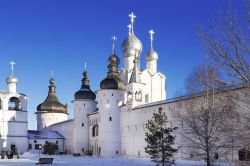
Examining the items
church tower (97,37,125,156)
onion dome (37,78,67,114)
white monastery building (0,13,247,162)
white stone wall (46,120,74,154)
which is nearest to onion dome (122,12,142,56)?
white monastery building (0,13,247,162)

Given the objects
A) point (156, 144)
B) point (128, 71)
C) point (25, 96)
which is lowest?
point (156, 144)

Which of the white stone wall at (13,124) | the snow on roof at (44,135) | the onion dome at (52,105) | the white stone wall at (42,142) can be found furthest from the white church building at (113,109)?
the white stone wall at (13,124)

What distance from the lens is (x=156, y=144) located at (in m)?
23.9

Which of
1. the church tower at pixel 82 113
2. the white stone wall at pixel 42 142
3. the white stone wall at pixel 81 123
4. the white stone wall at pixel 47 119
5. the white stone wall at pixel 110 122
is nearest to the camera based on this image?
the white stone wall at pixel 110 122

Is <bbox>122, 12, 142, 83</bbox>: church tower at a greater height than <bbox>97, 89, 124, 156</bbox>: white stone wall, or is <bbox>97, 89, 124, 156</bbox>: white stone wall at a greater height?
<bbox>122, 12, 142, 83</bbox>: church tower

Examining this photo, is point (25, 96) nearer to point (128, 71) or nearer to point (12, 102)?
point (12, 102)

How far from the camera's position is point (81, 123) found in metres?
52.4

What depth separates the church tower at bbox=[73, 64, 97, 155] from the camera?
5175 centimetres

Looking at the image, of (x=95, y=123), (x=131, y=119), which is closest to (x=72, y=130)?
(x=95, y=123)

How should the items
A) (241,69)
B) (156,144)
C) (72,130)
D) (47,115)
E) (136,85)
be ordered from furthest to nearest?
(47,115)
(72,130)
(136,85)
(156,144)
(241,69)

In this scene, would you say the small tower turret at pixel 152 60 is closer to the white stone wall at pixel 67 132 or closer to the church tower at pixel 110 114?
the church tower at pixel 110 114

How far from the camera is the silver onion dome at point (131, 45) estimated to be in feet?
167

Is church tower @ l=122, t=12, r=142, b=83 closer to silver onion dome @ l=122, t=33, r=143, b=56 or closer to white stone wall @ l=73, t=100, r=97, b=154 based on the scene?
silver onion dome @ l=122, t=33, r=143, b=56

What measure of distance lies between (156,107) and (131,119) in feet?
18.5
